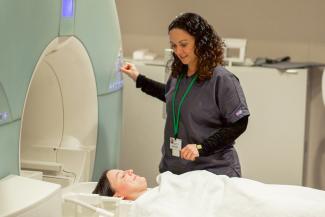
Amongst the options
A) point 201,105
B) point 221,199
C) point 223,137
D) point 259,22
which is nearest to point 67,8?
point 201,105

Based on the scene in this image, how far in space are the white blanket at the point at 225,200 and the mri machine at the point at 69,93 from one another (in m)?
0.46

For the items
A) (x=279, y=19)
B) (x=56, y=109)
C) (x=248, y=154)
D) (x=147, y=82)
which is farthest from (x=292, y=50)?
(x=56, y=109)

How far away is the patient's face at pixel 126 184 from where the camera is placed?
6.22ft

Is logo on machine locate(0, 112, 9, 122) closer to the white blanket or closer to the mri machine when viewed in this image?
the mri machine

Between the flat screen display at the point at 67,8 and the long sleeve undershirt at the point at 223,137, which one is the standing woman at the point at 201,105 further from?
the flat screen display at the point at 67,8

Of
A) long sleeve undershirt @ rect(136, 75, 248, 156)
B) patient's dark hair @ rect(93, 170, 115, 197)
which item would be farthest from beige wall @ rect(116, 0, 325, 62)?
patient's dark hair @ rect(93, 170, 115, 197)

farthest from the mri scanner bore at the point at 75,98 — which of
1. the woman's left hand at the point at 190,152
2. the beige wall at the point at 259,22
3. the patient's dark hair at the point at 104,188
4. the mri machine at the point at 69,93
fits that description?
the beige wall at the point at 259,22

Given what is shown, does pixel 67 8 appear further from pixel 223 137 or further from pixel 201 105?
pixel 223 137

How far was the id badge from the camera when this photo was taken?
6.59 feet

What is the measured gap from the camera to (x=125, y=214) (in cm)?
170

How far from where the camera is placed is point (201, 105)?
1.96 meters

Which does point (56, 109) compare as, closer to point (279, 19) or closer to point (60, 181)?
point (60, 181)

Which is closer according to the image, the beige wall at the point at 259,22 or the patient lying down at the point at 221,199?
Answer: the patient lying down at the point at 221,199

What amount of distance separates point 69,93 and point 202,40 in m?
0.61
